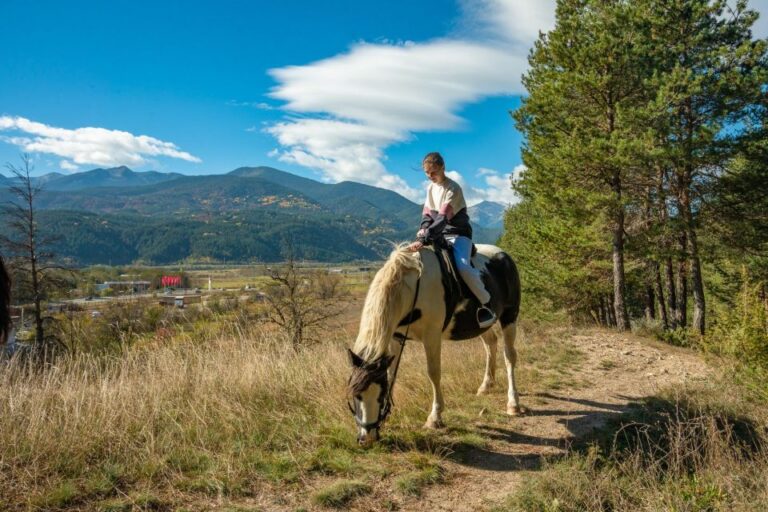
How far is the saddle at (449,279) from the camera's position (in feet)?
15.9

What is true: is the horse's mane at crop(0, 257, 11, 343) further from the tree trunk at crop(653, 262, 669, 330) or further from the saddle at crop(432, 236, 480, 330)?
the tree trunk at crop(653, 262, 669, 330)

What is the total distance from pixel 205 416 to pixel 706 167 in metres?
15.2

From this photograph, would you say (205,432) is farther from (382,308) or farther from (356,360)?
(382,308)

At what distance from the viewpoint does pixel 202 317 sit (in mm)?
8836

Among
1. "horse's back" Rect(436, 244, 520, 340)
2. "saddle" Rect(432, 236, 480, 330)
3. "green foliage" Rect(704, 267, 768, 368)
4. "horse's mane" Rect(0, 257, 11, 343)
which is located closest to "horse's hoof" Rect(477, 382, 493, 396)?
"horse's back" Rect(436, 244, 520, 340)

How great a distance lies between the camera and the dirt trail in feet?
12.1

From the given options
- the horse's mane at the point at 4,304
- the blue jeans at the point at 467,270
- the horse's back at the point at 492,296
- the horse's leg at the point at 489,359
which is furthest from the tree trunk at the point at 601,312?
the horse's mane at the point at 4,304

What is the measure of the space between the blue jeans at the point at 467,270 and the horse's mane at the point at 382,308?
2.24 feet

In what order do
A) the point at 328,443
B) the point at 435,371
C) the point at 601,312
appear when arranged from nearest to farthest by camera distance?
the point at 328,443 → the point at 435,371 → the point at 601,312

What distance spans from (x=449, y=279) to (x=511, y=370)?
1.92 metres

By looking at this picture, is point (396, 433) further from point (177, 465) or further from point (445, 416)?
point (177, 465)

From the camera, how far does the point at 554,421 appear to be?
5.45 m

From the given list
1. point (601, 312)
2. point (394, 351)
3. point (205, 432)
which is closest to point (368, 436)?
point (394, 351)

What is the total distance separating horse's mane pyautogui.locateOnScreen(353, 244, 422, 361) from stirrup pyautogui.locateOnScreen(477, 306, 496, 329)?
1.17 metres
